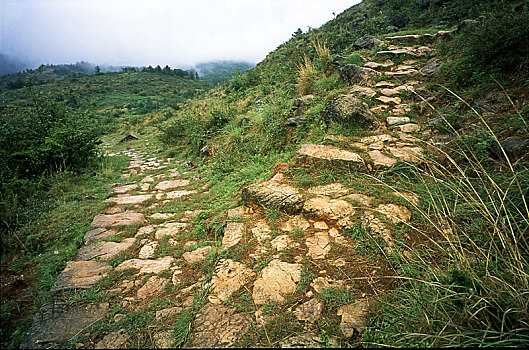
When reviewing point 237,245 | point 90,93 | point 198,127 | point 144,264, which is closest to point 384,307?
point 237,245

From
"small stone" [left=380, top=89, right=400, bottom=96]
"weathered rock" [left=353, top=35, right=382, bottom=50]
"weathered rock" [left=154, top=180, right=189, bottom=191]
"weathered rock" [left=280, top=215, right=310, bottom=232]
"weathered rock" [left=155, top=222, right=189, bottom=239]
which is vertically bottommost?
"weathered rock" [left=280, top=215, right=310, bottom=232]

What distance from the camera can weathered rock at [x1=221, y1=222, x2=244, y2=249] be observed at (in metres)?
2.04

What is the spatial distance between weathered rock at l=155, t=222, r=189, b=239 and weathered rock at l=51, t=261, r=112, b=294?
23.1 inches

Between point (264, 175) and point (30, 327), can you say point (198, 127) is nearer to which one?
point (264, 175)

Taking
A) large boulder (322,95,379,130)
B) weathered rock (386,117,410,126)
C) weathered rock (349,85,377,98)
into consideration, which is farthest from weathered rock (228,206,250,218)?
weathered rock (349,85,377,98)

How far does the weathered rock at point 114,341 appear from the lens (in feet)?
4.13

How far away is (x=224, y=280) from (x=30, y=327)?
1.27 meters

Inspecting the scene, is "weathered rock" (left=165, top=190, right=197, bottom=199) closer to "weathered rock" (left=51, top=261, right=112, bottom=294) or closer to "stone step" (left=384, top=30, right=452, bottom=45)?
"weathered rock" (left=51, top=261, right=112, bottom=294)

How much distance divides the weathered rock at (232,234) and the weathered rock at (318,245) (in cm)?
67

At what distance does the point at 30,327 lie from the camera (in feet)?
4.61

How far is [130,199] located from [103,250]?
1.48 metres

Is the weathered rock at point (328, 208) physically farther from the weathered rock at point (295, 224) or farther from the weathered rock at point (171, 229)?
the weathered rock at point (171, 229)

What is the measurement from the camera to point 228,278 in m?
1.65

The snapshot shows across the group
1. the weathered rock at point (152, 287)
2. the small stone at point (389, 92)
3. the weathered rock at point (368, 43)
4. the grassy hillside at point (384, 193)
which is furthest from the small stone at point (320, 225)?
the weathered rock at point (368, 43)
